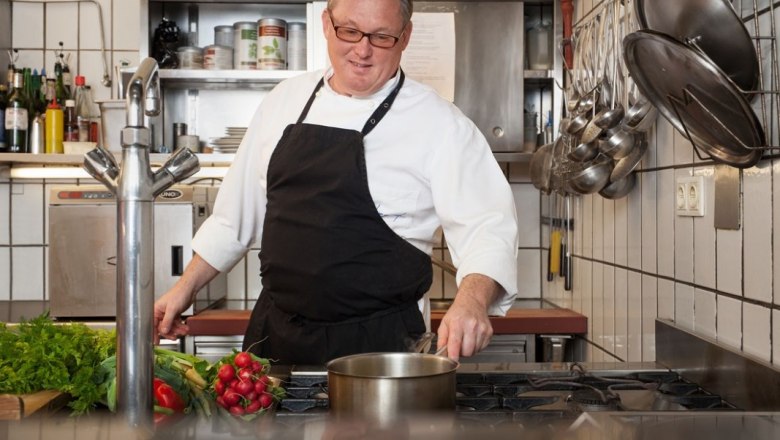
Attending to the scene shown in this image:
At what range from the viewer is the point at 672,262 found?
74.5 inches

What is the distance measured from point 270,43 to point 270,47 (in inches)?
0.5

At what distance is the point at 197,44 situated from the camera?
3.14 metres

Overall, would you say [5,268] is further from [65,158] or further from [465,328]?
[465,328]

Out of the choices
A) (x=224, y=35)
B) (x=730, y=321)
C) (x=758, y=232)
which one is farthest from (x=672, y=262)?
(x=224, y=35)

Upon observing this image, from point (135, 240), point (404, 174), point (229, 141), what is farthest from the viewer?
point (229, 141)

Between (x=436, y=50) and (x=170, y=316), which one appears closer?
(x=170, y=316)

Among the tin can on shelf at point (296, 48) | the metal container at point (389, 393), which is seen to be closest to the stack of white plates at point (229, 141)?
the tin can on shelf at point (296, 48)

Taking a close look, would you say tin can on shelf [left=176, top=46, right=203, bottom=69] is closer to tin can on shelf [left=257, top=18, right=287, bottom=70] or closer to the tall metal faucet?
tin can on shelf [left=257, top=18, right=287, bottom=70]

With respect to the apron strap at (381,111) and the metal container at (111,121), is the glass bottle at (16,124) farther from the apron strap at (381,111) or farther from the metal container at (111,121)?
the apron strap at (381,111)

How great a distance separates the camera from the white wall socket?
5.59ft

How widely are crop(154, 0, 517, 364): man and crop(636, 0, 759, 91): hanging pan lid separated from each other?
0.46 metres

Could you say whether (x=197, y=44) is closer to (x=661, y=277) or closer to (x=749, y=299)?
(x=661, y=277)

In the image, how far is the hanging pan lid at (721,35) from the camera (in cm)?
142

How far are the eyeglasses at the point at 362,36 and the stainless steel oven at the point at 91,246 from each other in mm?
1211
